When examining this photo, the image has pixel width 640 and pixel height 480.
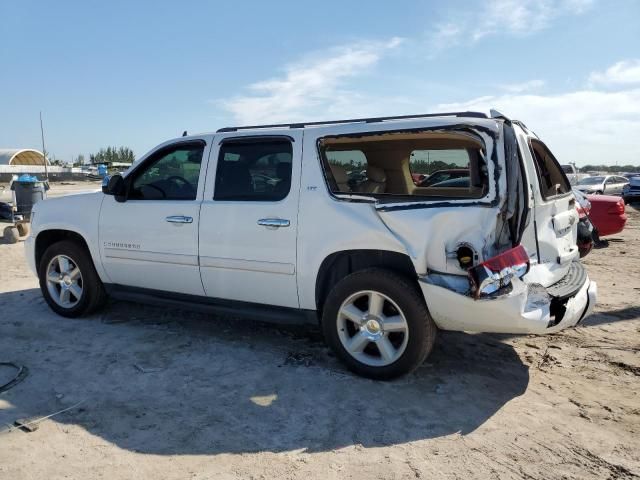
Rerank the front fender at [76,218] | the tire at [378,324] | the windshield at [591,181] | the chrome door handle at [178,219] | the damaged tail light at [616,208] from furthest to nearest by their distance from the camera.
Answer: the windshield at [591,181] → the damaged tail light at [616,208] → the front fender at [76,218] → the chrome door handle at [178,219] → the tire at [378,324]

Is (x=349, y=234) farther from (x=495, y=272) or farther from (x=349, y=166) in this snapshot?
(x=495, y=272)

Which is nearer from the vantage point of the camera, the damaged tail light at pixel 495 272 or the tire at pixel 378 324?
the damaged tail light at pixel 495 272

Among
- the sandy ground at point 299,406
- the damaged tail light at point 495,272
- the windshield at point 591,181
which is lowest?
the sandy ground at point 299,406

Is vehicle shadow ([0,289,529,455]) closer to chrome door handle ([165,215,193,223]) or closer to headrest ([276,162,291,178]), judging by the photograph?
chrome door handle ([165,215,193,223])

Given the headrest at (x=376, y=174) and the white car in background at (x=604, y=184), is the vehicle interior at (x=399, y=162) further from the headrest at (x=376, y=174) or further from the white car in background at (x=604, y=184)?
the white car in background at (x=604, y=184)

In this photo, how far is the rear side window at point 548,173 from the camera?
385 centimetres

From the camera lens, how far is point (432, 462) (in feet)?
9.20

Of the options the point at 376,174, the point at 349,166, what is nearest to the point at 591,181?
the point at 376,174

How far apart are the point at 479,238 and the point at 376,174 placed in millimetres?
1667

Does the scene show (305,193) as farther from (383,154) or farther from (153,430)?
(153,430)

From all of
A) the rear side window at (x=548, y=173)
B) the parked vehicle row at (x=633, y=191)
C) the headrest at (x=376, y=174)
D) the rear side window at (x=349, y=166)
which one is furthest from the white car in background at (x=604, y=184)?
the rear side window at (x=349, y=166)

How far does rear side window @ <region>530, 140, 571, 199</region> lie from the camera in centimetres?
385

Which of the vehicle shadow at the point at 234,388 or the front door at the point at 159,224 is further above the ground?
the front door at the point at 159,224

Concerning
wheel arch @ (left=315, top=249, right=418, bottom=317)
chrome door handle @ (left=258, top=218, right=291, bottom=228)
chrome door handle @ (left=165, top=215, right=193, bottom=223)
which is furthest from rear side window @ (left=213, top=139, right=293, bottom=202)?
wheel arch @ (left=315, top=249, right=418, bottom=317)
